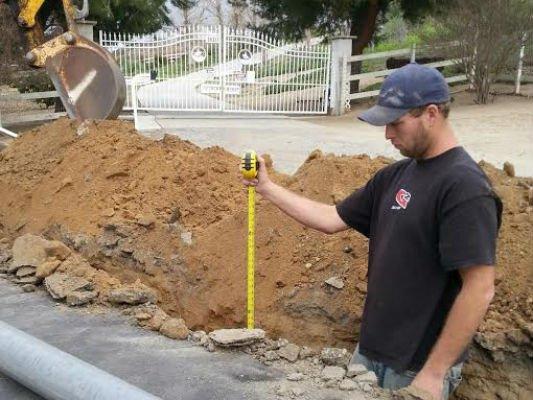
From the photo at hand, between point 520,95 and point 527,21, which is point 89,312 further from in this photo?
point 520,95

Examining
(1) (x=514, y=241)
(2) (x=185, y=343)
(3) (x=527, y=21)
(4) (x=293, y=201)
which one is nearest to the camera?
(4) (x=293, y=201)

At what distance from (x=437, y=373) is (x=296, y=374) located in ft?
2.87

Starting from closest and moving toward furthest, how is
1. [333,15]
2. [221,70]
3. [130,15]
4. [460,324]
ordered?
[460,324], [221,70], [333,15], [130,15]

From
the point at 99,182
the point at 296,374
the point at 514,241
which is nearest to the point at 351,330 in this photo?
the point at 296,374

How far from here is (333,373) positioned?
310cm

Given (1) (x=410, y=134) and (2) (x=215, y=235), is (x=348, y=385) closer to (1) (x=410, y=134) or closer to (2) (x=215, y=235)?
(1) (x=410, y=134)

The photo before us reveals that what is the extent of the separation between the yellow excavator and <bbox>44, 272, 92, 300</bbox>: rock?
359 centimetres

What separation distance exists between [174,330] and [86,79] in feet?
16.6

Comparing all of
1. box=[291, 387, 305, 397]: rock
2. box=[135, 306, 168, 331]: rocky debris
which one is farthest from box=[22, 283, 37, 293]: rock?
box=[291, 387, 305, 397]: rock

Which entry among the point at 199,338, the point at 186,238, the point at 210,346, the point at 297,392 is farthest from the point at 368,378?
the point at 186,238

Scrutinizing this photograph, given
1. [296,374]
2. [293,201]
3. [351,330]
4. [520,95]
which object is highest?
[293,201]

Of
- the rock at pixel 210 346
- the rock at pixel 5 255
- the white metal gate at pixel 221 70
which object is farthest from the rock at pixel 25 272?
the white metal gate at pixel 221 70

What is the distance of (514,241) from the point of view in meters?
4.00

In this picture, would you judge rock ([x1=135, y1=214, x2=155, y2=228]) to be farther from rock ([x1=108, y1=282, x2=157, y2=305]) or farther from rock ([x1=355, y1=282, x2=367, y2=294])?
rock ([x1=355, y1=282, x2=367, y2=294])
